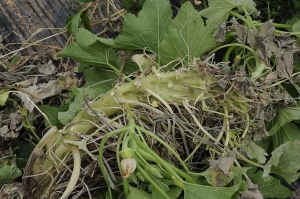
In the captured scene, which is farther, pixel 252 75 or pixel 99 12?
pixel 99 12

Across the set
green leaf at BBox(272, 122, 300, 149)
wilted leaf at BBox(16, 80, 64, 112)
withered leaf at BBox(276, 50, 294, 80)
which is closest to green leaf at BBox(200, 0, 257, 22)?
withered leaf at BBox(276, 50, 294, 80)

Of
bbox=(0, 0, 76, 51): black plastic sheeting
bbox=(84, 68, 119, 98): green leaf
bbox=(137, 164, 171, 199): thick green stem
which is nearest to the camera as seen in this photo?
bbox=(137, 164, 171, 199): thick green stem

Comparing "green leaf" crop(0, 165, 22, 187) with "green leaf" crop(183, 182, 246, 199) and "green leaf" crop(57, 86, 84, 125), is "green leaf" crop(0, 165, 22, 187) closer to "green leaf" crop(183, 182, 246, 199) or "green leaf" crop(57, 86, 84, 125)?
"green leaf" crop(57, 86, 84, 125)

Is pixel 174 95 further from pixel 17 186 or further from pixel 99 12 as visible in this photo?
pixel 99 12

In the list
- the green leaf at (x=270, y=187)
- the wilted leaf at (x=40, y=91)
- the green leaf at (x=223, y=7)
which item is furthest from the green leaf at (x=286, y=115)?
the wilted leaf at (x=40, y=91)

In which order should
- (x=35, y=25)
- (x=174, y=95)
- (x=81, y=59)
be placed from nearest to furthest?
(x=174, y=95)
(x=81, y=59)
(x=35, y=25)

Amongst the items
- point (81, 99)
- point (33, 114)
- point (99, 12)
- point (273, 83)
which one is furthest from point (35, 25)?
point (273, 83)
